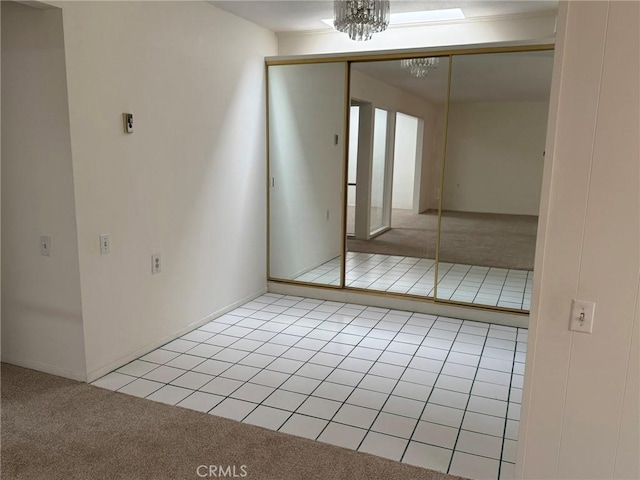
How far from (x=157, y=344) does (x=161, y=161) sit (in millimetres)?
1271

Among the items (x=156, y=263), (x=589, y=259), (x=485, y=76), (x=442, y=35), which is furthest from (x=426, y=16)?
(x=589, y=259)

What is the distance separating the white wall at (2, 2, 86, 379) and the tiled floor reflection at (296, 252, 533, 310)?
232 cm

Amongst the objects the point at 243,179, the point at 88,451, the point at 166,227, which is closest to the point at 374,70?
the point at 243,179

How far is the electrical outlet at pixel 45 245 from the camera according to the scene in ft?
9.17

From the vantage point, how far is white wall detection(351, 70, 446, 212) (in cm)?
422

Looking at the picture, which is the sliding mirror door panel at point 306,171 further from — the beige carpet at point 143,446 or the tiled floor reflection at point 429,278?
the beige carpet at point 143,446

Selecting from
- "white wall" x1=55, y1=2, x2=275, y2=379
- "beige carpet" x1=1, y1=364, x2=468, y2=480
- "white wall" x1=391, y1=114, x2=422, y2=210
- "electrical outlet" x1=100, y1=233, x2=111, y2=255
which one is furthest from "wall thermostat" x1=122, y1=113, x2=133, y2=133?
"white wall" x1=391, y1=114, x2=422, y2=210

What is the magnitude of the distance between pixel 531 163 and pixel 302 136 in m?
2.03

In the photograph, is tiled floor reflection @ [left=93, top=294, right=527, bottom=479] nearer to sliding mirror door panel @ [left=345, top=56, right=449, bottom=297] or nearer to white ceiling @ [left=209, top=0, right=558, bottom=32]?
sliding mirror door panel @ [left=345, top=56, right=449, bottom=297]

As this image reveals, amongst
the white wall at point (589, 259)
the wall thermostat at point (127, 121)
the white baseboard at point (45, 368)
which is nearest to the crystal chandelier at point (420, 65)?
the wall thermostat at point (127, 121)

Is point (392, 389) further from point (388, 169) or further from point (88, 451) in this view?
point (388, 169)

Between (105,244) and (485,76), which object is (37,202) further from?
(485,76)

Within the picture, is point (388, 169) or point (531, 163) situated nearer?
point (531, 163)

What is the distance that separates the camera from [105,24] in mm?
2740
